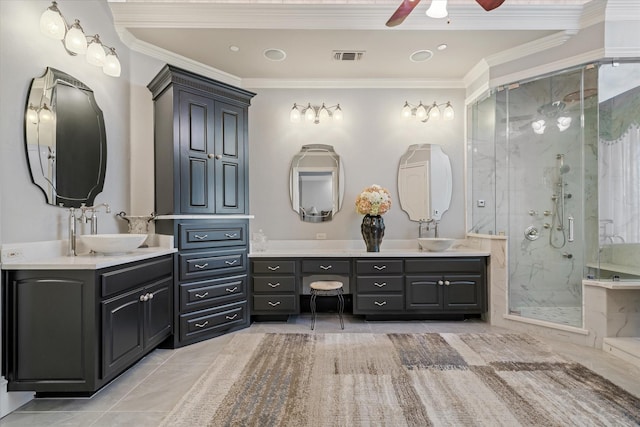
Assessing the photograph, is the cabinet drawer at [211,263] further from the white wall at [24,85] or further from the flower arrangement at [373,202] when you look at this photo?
the flower arrangement at [373,202]

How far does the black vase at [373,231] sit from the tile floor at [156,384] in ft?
2.86

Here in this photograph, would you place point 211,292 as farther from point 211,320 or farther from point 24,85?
point 24,85

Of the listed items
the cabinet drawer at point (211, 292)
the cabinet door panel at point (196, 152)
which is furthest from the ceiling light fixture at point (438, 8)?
the cabinet drawer at point (211, 292)

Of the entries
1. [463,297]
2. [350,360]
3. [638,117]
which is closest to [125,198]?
[350,360]

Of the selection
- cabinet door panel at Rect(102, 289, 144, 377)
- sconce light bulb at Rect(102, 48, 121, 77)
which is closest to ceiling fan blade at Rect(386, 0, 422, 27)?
sconce light bulb at Rect(102, 48, 121, 77)

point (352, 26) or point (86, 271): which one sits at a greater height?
point (352, 26)

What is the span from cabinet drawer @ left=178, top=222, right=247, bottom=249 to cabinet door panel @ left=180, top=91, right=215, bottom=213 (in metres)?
0.16

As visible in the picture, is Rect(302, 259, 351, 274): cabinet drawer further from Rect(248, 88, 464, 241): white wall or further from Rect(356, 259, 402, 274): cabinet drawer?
Rect(248, 88, 464, 241): white wall

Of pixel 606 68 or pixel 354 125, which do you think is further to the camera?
pixel 354 125

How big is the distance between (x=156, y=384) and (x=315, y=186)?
2.55m

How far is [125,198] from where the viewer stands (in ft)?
9.76

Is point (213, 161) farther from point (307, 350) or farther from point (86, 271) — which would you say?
point (307, 350)

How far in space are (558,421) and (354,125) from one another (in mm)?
3283

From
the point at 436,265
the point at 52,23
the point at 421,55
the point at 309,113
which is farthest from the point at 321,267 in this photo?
the point at 52,23
